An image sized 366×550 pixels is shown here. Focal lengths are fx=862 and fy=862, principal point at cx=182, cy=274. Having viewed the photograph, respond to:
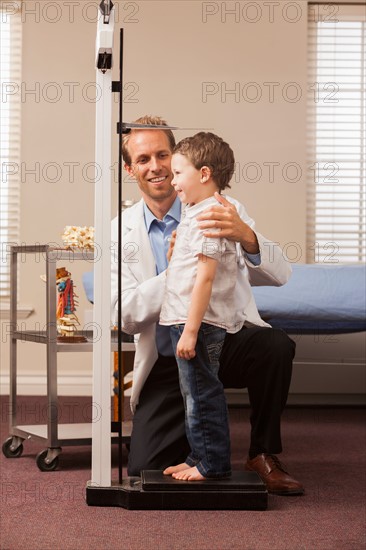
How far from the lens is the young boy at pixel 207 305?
2031 mm

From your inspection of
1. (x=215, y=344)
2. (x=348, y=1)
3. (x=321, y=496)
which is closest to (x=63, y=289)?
(x=215, y=344)

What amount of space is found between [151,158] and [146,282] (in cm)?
36

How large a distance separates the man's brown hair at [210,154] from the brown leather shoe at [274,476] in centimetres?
74

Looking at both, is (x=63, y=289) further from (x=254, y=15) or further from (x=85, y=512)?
(x=254, y=15)

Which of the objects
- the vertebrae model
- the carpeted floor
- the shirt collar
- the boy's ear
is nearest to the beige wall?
the vertebrae model

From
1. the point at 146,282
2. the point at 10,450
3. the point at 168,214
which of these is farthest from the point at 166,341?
the point at 10,450

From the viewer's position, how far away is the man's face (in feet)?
7.81

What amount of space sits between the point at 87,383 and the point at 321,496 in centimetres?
245

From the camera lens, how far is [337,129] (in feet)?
15.4

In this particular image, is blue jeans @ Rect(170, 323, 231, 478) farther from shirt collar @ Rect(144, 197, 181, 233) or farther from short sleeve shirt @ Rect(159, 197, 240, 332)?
shirt collar @ Rect(144, 197, 181, 233)

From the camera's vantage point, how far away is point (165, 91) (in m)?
4.57

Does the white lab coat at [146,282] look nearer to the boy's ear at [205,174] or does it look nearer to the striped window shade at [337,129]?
the boy's ear at [205,174]

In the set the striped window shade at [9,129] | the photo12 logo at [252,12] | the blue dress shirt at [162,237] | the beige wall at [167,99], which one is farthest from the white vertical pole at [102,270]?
the photo12 logo at [252,12]

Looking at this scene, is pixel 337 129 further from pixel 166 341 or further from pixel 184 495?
pixel 184 495
